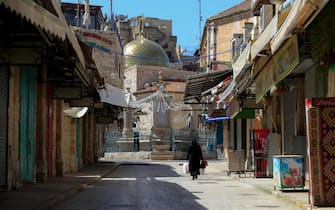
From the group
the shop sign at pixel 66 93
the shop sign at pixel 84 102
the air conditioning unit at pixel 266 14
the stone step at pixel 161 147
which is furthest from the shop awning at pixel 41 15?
the stone step at pixel 161 147

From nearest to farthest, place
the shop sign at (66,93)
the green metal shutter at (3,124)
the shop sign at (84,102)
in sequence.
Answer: the green metal shutter at (3,124) < the shop sign at (66,93) < the shop sign at (84,102)

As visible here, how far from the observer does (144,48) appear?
83.2m

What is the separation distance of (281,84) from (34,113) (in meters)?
7.61

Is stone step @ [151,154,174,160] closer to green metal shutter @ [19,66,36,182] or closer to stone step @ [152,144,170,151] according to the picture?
stone step @ [152,144,170,151]

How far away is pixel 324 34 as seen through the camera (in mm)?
10961

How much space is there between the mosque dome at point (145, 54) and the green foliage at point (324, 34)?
7080 centimetres

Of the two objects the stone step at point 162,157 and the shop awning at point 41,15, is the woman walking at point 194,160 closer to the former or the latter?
the shop awning at point 41,15

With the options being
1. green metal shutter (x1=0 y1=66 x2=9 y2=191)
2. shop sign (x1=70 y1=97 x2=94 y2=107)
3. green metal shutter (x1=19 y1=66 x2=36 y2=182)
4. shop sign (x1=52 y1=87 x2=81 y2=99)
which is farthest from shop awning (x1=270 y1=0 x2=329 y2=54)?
shop sign (x1=70 y1=97 x2=94 y2=107)

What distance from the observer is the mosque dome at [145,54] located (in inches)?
→ 3248

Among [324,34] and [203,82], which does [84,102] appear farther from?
[324,34]

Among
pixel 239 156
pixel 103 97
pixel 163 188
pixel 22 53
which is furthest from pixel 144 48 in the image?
pixel 22 53

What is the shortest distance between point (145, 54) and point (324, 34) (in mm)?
72405

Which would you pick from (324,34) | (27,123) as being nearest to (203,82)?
(27,123)

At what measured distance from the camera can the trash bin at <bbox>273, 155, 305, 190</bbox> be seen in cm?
1462
